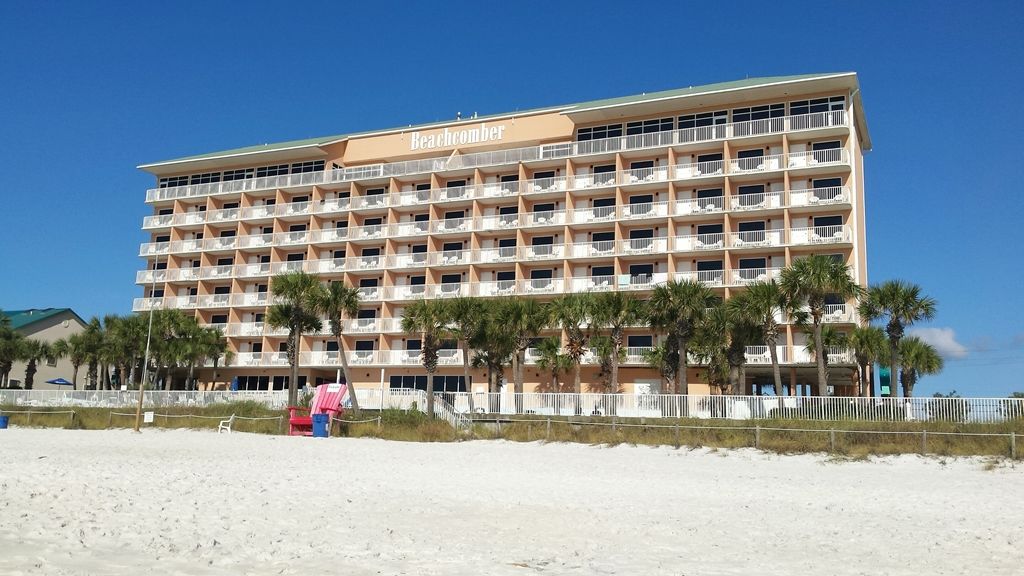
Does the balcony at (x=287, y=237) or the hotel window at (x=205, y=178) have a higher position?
the hotel window at (x=205, y=178)

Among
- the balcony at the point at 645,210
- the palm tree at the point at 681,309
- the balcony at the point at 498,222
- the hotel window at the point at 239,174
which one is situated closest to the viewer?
the palm tree at the point at 681,309

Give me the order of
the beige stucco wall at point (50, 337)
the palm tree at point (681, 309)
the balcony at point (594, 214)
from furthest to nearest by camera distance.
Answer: the beige stucco wall at point (50, 337) < the balcony at point (594, 214) < the palm tree at point (681, 309)

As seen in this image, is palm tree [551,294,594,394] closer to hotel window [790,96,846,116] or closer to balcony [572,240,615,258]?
balcony [572,240,615,258]

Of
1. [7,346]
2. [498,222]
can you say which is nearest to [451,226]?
[498,222]

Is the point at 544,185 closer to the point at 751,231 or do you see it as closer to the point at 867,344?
the point at 751,231

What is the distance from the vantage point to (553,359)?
51250mm

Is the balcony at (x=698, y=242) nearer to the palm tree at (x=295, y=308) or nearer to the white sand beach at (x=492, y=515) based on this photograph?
the palm tree at (x=295, y=308)

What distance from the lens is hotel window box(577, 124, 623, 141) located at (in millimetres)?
56244

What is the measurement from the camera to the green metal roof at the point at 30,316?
7125 cm

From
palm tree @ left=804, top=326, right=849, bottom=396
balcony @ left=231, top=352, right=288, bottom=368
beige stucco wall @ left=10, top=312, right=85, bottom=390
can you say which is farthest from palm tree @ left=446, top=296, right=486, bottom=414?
beige stucco wall @ left=10, top=312, right=85, bottom=390

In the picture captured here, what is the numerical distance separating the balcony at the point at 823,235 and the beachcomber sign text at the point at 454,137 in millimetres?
21134

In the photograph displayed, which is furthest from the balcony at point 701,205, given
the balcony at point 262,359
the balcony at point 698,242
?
the balcony at point 262,359

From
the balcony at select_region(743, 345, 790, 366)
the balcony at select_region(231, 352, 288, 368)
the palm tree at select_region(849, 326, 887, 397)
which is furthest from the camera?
the balcony at select_region(231, 352, 288, 368)

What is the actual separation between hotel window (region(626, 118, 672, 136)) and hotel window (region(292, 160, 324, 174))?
23785 millimetres
